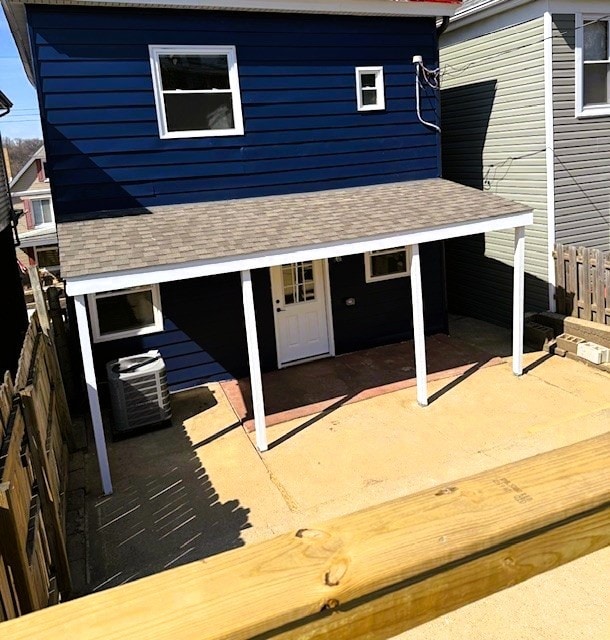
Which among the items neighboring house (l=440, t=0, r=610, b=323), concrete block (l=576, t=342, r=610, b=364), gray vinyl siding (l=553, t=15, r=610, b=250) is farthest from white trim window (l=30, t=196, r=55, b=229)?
concrete block (l=576, t=342, r=610, b=364)

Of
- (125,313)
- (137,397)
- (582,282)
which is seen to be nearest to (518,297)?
(582,282)

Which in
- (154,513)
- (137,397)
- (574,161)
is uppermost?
(574,161)

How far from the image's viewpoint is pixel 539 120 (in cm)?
1009

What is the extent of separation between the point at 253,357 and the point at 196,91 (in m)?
4.17

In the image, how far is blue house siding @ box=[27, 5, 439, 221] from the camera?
7.95 metres

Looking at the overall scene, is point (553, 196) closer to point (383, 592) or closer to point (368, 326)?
point (368, 326)

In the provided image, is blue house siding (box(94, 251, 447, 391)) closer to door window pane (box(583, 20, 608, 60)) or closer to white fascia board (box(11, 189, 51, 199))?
door window pane (box(583, 20, 608, 60))

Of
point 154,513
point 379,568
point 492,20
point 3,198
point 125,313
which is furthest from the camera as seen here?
point 3,198

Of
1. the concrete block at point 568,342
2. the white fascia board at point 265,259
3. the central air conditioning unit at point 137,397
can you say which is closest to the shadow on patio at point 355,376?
the concrete block at point 568,342

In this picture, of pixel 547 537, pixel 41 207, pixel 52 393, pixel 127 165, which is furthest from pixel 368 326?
pixel 41 207

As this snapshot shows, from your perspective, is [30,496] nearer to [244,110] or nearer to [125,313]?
[125,313]

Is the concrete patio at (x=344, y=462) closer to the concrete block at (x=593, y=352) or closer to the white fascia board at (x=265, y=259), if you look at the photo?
the concrete block at (x=593, y=352)

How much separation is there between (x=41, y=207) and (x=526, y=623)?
38.4 meters

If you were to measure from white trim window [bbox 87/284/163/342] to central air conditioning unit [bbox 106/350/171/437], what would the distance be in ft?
2.69
